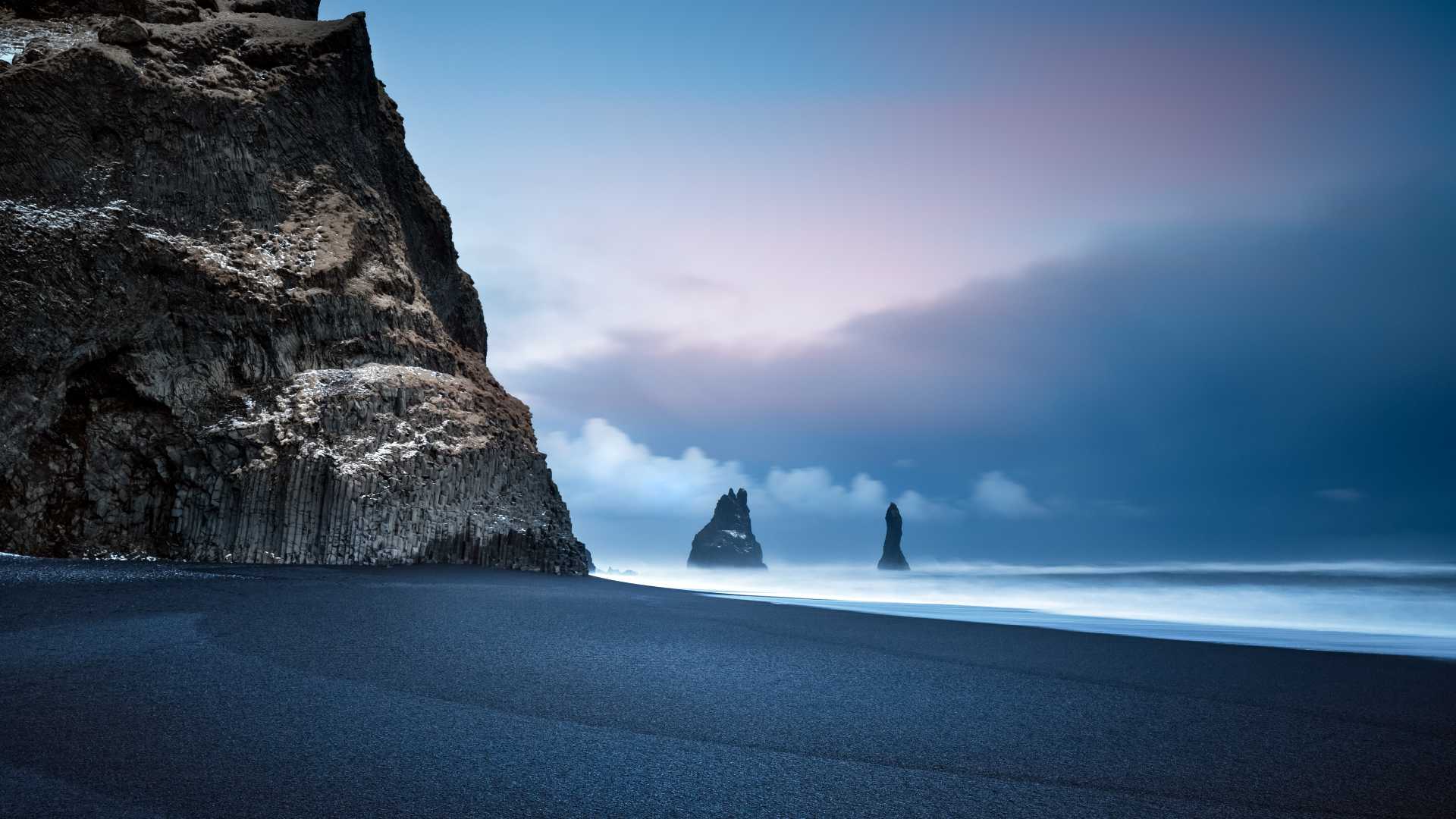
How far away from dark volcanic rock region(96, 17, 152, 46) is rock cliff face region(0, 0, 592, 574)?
0.04m

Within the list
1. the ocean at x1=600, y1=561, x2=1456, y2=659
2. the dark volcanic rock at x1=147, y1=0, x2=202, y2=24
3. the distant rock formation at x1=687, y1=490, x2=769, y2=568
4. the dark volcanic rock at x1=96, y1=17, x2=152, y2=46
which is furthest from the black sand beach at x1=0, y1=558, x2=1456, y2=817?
the distant rock formation at x1=687, y1=490, x2=769, y2=568

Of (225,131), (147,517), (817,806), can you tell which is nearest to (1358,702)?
(817,806)

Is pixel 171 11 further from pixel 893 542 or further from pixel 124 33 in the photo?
pixel 893 542

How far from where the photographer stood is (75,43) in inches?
536

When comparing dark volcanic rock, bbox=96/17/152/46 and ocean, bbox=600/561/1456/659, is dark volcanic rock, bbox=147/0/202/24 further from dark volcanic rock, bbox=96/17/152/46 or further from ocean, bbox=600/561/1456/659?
ocean, bbox=600/561/1456/659

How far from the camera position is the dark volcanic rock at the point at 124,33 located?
13086mm

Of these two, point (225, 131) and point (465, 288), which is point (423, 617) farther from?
point (465, 288)

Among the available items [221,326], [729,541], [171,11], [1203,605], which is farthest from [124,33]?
[729,541]

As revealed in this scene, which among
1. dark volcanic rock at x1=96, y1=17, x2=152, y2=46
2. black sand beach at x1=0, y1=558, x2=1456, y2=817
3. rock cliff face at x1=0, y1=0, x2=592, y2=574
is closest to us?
black sand beach at x1=0, y1=558, x2=1456, y2=817

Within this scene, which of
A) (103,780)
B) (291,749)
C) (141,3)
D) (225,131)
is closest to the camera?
(103,780)

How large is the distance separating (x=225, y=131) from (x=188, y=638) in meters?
11.8

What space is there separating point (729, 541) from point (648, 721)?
228 feet

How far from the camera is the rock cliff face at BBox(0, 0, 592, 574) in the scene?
11.2 meters

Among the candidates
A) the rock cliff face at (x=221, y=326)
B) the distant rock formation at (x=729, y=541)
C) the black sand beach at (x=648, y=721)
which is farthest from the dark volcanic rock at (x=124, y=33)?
the distant rock formation at (x=729, y=541)
